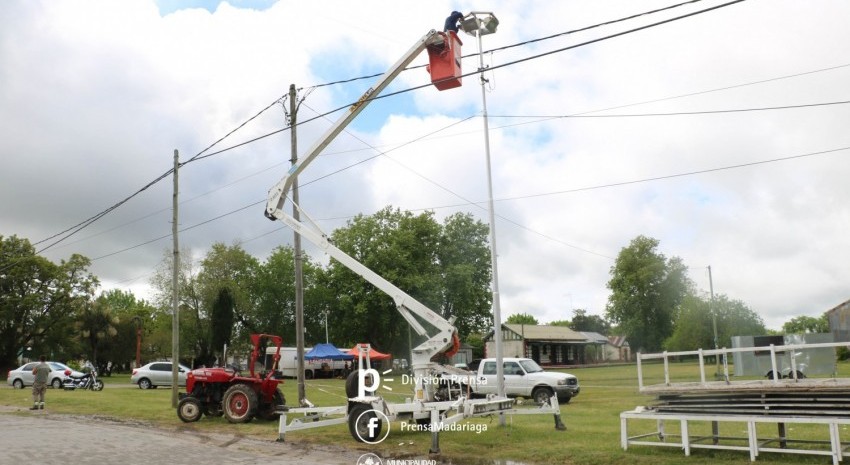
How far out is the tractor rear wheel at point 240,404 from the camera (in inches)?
717

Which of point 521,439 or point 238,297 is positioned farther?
point 238,297

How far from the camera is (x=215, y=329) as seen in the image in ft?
198

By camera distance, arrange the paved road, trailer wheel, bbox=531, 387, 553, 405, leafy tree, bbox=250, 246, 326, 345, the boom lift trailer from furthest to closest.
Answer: leafy tree, bbox=250, 246, 326, 345 < trailer wheel, bbox=531, 387, 553, 405 < the boom lift trailer < the paved road

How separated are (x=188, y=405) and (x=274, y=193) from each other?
6.88 meters

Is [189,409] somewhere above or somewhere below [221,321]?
below

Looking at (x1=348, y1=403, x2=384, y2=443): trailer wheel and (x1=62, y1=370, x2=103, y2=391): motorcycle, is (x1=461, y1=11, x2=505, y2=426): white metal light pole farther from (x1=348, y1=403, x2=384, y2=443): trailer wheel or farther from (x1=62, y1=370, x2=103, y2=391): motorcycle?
(x1=62, y1=370, x2=103, y2=391): motorcycle

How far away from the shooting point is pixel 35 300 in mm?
56750

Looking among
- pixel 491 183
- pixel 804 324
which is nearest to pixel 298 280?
pixel 491 183

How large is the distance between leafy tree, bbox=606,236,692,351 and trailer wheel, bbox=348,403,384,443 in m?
72.8

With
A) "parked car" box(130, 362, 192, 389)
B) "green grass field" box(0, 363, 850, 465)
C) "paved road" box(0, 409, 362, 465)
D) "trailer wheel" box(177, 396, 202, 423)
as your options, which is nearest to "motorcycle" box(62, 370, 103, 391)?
"parked car" box(130, 362, 192, 389)

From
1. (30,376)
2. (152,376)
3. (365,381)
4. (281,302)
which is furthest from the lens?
(281,302)

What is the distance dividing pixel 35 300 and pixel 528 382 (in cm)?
4825

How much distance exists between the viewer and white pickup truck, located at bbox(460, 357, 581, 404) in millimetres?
24328

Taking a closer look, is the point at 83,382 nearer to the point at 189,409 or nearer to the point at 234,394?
the point at 189,409
